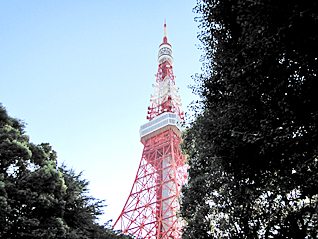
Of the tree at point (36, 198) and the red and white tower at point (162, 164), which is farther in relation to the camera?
the red and white tower at point (162, 164)

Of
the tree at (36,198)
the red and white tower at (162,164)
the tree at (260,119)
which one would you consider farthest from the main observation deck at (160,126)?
the tree at (260,119)

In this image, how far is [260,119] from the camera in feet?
16.5

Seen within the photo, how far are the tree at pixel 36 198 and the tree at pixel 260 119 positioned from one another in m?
3.81

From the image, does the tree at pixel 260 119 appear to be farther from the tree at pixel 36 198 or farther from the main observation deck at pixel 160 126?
the main observation deck at pixel 160 126

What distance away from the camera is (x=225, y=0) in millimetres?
5766

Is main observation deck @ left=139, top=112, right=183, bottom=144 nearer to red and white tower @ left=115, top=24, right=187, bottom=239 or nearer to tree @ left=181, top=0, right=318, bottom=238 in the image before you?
red and white tower @ left=115, top=24, right=187, bottom=239

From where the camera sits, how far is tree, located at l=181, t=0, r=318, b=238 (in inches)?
170

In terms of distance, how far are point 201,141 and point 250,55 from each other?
9.17 ft

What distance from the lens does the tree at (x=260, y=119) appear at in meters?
4.31

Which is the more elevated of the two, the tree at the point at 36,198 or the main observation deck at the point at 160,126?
the main observation deck at the point at 160,126

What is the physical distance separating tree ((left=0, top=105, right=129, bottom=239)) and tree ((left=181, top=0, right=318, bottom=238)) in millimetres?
3813

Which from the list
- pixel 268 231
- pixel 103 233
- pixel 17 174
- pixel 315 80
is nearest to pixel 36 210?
pixel 17 174

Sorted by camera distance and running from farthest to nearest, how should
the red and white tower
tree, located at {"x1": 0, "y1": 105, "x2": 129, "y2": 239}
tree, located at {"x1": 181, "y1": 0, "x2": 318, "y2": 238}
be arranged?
the red and white tower < tree, located at {"x1": 0, "y1": 105, "x2": 129, "y2": 239} < tree, located at {"x1": 181, "y1": 0, "x2": 318, "y2": 238}

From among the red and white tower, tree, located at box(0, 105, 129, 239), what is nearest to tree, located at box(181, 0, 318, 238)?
tree, located at box(0, 105, 129, 239)
